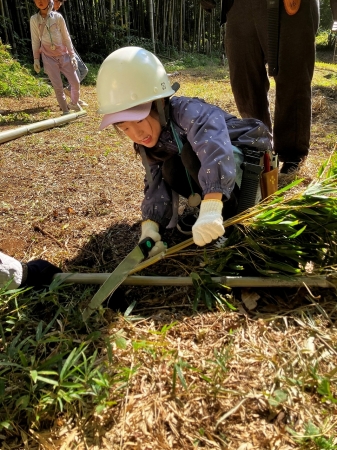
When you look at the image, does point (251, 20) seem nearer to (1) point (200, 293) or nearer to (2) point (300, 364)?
(1) point (200, 293)

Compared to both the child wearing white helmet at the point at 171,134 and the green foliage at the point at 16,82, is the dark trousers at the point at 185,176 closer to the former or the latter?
the child wearing white helmet at the point at 171,134

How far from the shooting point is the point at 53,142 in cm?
429

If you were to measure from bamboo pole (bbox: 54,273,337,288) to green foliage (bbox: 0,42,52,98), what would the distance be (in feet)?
19.7

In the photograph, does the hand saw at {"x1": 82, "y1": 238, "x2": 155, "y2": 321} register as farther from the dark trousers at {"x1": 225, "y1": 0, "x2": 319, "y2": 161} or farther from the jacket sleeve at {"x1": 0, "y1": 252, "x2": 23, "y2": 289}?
the dark trousers at {"x1": 225, "y1": 0, "x2": 319, "y2": 161}

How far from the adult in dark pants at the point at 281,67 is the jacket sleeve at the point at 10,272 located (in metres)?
2.09

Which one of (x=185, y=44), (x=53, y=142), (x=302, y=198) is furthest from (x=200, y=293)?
(x=185, y=44)

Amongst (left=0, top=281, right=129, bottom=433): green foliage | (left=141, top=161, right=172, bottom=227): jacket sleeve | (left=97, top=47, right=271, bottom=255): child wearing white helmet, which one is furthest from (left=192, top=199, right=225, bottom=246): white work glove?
(left=0, top=281, right=129, bottom=433): green foliage

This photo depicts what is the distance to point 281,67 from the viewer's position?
269 cm

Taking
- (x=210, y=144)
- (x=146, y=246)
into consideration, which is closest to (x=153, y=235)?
(x=146, y=246)

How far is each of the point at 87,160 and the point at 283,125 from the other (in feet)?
5.99

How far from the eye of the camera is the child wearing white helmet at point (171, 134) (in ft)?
5.75

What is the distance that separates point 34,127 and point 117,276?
134 inches

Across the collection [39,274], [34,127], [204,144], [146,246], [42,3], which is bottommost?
[34,127]

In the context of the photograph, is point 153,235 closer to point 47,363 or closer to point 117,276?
point 117,276
